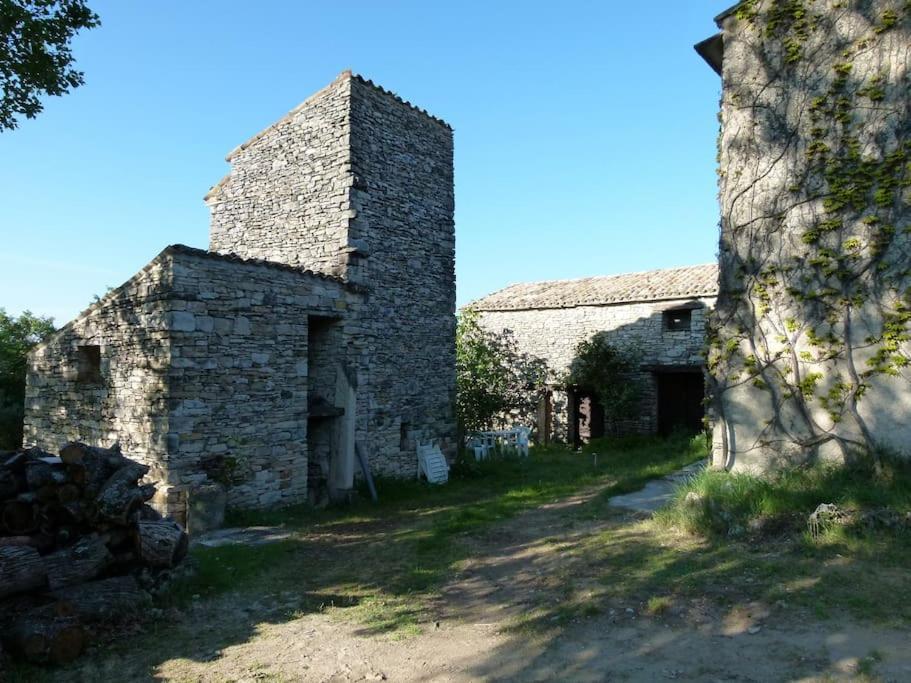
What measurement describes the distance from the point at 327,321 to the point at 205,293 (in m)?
2.42

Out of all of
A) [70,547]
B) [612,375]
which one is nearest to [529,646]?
[70,547]

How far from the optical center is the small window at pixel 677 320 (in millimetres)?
16930

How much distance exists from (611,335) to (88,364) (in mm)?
13374

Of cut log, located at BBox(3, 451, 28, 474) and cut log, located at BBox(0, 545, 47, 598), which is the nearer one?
cut log, located at BBox(0, 545, 47, 598)

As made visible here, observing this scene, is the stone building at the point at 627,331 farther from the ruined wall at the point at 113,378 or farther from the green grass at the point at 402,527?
the ruined wall at the point at 113,378

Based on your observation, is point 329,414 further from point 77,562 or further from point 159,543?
point 77,562

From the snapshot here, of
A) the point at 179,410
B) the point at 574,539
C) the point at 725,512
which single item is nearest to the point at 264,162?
the point at 179,410

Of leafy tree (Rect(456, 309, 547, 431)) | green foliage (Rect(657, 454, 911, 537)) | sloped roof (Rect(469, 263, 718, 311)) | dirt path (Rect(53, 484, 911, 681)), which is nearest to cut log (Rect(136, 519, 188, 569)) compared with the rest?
dirt path (Rect(53, 484, 911, 681))

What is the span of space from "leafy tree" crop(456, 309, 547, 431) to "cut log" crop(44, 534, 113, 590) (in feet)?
41.1

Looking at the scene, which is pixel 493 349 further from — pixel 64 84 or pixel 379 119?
pixel 64 84

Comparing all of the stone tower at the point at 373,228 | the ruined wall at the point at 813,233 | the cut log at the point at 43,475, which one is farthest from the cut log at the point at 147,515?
the ruined wall at the point at 813,233

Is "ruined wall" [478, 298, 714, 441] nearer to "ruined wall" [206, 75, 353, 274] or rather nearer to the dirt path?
"ruined wall" [206, 75, 353, 274]

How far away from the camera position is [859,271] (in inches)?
270

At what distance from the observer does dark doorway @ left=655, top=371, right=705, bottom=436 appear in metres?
→ 17.5
